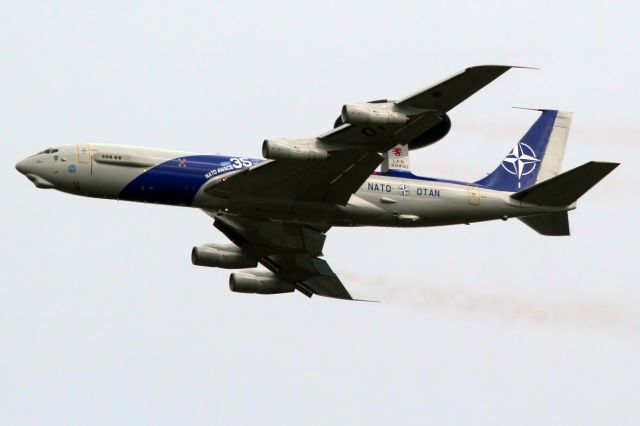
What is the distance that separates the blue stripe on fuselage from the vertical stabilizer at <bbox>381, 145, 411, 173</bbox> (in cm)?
782

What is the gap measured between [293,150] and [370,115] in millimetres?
4159

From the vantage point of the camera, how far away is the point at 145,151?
69062mm

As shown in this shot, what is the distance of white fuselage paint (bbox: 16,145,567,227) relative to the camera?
68.6 m

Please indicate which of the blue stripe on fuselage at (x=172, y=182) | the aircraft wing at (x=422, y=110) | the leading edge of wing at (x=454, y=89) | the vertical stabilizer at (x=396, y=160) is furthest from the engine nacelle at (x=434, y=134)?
the blue stripe on fuselage at (x=172, y=182)

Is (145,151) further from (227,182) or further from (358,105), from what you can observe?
(358,105)

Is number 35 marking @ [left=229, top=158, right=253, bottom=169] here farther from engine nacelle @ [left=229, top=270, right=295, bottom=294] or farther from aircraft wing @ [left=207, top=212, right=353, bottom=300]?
engine nacelle @ [left=229, top=270, right=295, bottom=294]

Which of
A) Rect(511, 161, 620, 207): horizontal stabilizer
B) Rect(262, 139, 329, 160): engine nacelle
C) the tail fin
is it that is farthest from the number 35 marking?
Rect(511, 161, 620, 207): horizontal stabilizer

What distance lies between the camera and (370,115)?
207 feet

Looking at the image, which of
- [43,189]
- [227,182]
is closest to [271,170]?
[227,182]

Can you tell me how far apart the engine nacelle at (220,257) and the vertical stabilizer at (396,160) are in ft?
33.5

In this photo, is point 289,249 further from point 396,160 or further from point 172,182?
point 172,182

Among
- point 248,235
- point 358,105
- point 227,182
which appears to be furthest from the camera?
point 248,235

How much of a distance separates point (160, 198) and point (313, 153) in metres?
8.03

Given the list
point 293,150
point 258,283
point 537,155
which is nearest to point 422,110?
point 293,150
